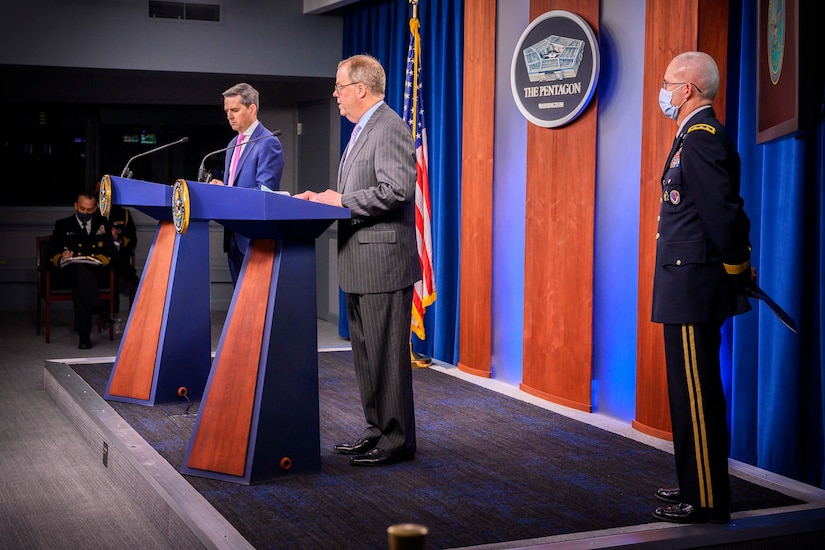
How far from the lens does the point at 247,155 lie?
15.8ft

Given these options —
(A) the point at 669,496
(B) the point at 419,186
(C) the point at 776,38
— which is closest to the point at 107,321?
(B) the point at 419,186

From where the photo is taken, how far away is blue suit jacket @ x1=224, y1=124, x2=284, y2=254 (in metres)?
4.74

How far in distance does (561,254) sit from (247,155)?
165cm

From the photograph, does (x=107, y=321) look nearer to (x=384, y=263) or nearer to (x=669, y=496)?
(x=384, y=263)

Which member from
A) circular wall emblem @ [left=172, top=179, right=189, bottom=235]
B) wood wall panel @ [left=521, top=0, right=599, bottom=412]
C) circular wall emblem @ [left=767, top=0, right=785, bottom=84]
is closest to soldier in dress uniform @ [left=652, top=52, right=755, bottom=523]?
circular wall emblem @ [left=767, top=0, right=785, bottom=84]

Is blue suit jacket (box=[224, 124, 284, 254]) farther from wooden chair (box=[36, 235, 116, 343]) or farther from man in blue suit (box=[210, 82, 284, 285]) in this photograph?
wooden chair (box=[36, 235, 116, 343])

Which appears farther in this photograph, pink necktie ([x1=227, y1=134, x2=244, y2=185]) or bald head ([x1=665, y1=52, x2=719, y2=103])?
pink necktie ([x1=227, y1=134, x2=244, y2=185])

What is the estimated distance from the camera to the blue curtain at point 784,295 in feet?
12.0

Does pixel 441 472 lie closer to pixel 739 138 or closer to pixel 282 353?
pixel 282 353

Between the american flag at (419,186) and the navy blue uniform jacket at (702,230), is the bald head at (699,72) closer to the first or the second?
the navy blue uniform jacket at (702,230)

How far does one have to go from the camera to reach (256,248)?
357cm

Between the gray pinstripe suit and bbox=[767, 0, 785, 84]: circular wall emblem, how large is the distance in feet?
4.14

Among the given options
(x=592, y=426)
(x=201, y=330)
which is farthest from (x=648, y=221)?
(x=201, y=330)

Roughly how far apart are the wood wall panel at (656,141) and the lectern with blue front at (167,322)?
6.72 ft
